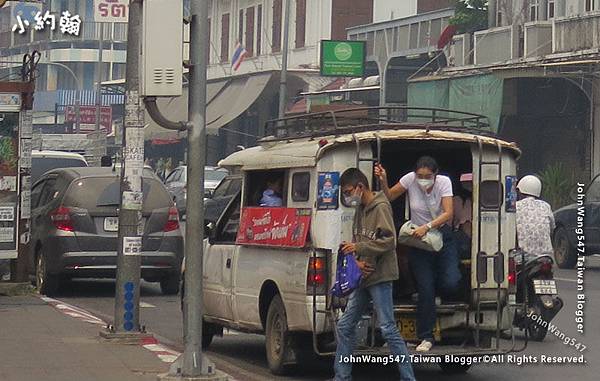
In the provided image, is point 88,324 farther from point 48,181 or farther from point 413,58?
point 413,58

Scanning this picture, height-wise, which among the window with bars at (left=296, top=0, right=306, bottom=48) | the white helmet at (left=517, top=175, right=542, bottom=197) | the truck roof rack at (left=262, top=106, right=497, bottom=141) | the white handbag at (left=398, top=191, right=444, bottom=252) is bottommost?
the white handbag at (left=398, top=191, right=444, bottom=252)

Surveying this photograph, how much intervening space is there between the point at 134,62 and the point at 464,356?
447cm

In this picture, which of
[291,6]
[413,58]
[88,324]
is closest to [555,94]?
[413,58]

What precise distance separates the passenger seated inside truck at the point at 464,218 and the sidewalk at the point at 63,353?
8.96 ft

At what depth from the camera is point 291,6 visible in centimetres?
5494

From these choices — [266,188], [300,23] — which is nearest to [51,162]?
[266,188]

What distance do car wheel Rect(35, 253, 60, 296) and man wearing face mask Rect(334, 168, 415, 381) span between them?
8.91 m

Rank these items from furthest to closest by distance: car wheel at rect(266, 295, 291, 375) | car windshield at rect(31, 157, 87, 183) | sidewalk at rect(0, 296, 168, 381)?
1. car windshield at rect(31, 157, 87, 183)
2. car wheel at rect(266, 295, 291, 375)
3. sidewalk at rect(0, 296, 168, 381)

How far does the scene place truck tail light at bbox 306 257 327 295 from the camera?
1120cm

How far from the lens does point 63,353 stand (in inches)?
501

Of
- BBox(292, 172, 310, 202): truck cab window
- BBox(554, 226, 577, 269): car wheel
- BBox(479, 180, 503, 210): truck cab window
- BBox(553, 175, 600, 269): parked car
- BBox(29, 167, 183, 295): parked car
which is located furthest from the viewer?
BBox(554, 226, 577, 269): car wheel

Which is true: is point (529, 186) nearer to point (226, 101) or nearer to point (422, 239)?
point (422, 239)

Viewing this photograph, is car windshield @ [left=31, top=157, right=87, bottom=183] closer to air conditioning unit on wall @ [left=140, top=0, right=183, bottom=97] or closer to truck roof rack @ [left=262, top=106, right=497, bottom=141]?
truck roof rack @ [left=262, top=106, right=497, bottom=141]

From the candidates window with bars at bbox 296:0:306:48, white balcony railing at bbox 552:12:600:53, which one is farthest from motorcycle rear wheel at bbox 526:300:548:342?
window with bars at bbox 296:0:306:48
